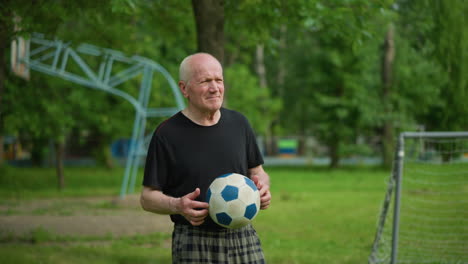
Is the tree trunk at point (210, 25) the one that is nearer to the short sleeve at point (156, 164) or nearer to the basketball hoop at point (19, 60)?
the short sleeve at point (156, 164)

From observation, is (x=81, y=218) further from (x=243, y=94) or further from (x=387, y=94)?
(x=387, y=94)

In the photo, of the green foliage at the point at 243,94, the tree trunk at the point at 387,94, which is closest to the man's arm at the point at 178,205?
the tree trunk at the point at 387,94

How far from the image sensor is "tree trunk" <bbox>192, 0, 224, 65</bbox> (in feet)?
22.6

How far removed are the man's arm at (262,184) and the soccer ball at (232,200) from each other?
0.10 meters

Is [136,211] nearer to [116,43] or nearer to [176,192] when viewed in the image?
[116,43]

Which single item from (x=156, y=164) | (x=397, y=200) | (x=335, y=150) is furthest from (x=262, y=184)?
(x=335, y=150)

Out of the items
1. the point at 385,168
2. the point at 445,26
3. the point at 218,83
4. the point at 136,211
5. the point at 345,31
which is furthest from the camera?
the point at 385,168

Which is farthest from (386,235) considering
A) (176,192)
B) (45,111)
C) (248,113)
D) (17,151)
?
(17,151)

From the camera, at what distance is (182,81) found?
3268 mm

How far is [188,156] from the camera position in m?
3.22

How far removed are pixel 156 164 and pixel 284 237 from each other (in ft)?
21.5

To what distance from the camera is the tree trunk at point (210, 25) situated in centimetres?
690

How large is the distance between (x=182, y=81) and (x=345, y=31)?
455 cm

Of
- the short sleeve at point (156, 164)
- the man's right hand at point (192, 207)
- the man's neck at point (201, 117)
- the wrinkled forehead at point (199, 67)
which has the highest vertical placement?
the wrinkled forehead at point (199, 67)
